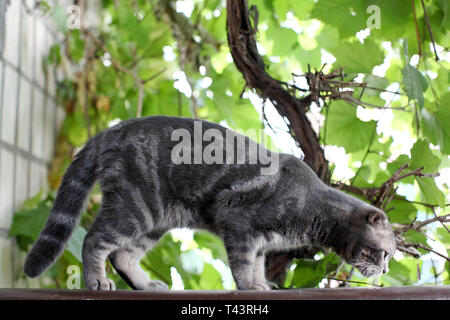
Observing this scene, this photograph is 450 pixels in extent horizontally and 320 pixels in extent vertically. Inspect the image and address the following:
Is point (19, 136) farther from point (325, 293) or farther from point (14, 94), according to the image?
point (325, 293)

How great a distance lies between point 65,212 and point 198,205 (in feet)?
0.76

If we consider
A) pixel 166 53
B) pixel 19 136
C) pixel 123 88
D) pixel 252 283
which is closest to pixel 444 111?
pixel 252 283

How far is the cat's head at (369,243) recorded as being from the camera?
877 millimetres

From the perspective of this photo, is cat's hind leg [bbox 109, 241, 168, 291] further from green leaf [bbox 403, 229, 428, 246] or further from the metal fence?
the metal fence

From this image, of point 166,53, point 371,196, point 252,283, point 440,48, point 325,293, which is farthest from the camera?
point 166,53

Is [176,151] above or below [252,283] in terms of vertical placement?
above

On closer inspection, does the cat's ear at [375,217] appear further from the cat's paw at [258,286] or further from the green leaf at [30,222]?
the green leaf at [30,222]

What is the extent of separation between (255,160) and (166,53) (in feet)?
3.14

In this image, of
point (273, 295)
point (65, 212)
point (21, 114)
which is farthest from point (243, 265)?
point (21, 114)

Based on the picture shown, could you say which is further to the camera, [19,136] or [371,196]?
[19,136]

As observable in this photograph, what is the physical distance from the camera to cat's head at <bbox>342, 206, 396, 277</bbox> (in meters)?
0.88

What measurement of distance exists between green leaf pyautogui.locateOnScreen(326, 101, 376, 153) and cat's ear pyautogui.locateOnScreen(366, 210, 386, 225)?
9.2 inches

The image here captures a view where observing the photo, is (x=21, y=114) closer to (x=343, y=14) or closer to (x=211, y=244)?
(x=211, y=244)

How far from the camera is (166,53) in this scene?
5.60 ft
